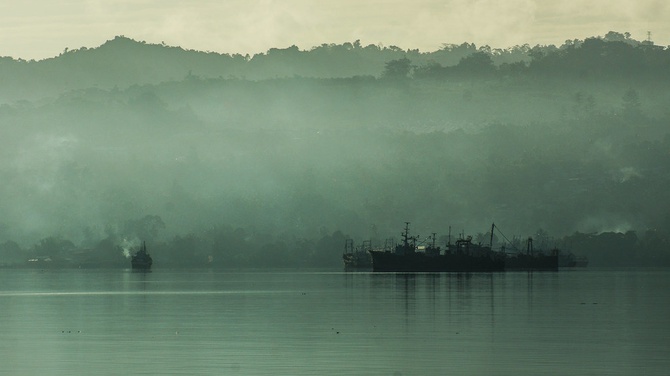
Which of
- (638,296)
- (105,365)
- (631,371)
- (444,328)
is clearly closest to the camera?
(631,371)

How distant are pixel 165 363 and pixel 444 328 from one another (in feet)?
127

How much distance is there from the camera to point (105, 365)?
81.4m

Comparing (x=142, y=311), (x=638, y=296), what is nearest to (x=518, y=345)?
(x=142, y=311)

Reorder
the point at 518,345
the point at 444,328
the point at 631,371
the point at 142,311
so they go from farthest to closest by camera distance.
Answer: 1. the point at 142,311
2. the point at 444,328
3. the point at 518,345
4. the point at 631,371

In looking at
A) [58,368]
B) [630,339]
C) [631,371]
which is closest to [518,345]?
[630,339]

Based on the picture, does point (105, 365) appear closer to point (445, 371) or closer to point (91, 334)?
point (445, 371)

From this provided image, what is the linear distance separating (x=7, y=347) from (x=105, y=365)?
1782 cm

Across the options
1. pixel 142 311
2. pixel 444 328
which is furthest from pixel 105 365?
pixel 142 311

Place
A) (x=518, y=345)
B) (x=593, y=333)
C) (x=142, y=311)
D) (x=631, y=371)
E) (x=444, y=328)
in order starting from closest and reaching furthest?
(x=631, y=371) → (x=518, y=345) → (x=593, y=333) → (x=444, y=328) → (x=142, y=311)

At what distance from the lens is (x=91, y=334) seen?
364 ft

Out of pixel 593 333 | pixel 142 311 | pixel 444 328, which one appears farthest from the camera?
pixel 142 311

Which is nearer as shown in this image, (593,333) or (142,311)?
(593,333)

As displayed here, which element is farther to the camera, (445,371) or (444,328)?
(444,328)

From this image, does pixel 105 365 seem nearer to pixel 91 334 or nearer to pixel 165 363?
pixel 165 363
